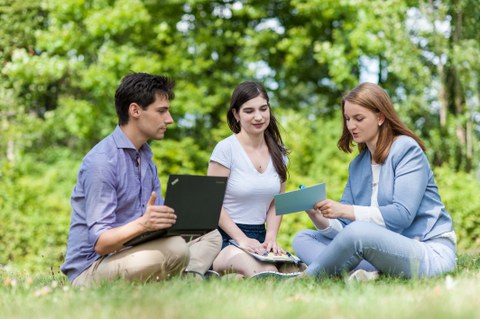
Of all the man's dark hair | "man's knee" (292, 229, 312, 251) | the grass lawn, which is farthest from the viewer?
"man's knee" (292, 229, 312, 251)

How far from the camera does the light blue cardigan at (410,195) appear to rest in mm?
4070

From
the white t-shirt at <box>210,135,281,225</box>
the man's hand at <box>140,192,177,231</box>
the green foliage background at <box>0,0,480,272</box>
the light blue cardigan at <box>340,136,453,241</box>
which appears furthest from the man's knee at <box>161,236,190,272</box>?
the green foliage background at <box>0,0,480,272</box>

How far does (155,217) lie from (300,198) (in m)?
1.06

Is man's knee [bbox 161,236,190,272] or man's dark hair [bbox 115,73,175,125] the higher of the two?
man's dark hair [bbox 115,73,175,125]

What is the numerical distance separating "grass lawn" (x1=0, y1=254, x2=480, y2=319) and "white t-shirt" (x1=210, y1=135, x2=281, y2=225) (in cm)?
140

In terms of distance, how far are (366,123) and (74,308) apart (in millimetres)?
2384

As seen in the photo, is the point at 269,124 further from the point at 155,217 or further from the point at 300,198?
the point at 155,217

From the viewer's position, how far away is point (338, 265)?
157 inches

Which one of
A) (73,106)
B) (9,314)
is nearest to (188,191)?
(9,314)

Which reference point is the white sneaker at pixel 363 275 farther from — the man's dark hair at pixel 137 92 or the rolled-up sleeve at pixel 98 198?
the man's dark hair at pixel 137 92

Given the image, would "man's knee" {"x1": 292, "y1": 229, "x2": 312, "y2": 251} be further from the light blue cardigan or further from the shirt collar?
the shirt collar

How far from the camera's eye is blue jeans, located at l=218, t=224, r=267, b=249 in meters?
4.98

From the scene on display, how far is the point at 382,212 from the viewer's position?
4102mm

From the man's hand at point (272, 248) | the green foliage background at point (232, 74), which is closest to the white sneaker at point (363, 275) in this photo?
the man's hand at point (272, 248)
